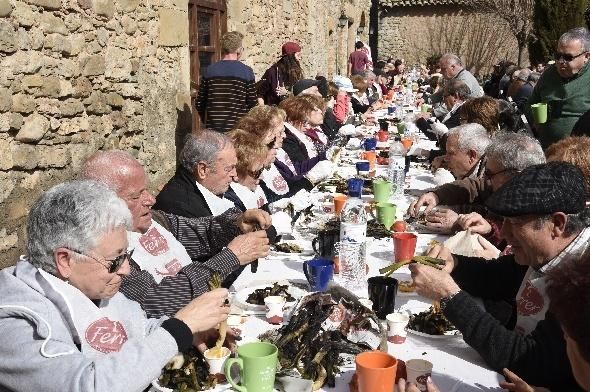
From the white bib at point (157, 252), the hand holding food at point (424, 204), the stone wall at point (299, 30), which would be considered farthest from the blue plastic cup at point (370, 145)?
the white bib at point (157, 252)

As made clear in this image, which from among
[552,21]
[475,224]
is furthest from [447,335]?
[552,21]

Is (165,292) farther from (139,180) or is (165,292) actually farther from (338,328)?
(338,328)

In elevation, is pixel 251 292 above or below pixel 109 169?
below

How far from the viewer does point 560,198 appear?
2064 mm

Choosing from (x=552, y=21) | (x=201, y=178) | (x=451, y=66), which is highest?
(x=552, y=21)

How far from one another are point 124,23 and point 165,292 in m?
3.80

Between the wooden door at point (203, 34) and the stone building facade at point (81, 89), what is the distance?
0.54 meters

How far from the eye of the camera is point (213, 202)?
3.51m

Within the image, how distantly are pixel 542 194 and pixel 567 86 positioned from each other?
14.3ft

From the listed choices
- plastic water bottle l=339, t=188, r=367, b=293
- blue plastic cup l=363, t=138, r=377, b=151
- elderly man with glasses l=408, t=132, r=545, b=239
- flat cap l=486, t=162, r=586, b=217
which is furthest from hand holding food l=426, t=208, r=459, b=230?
blue plastic cup l=363, t=138, r=377, b=151

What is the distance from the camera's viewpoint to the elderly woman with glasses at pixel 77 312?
1671 mm

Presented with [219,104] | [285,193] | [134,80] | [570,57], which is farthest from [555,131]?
[134,80]

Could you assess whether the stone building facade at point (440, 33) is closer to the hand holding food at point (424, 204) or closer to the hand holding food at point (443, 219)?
the hand holding food at point (424, 204)

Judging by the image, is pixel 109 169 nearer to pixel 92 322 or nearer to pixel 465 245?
pixel 92 322
